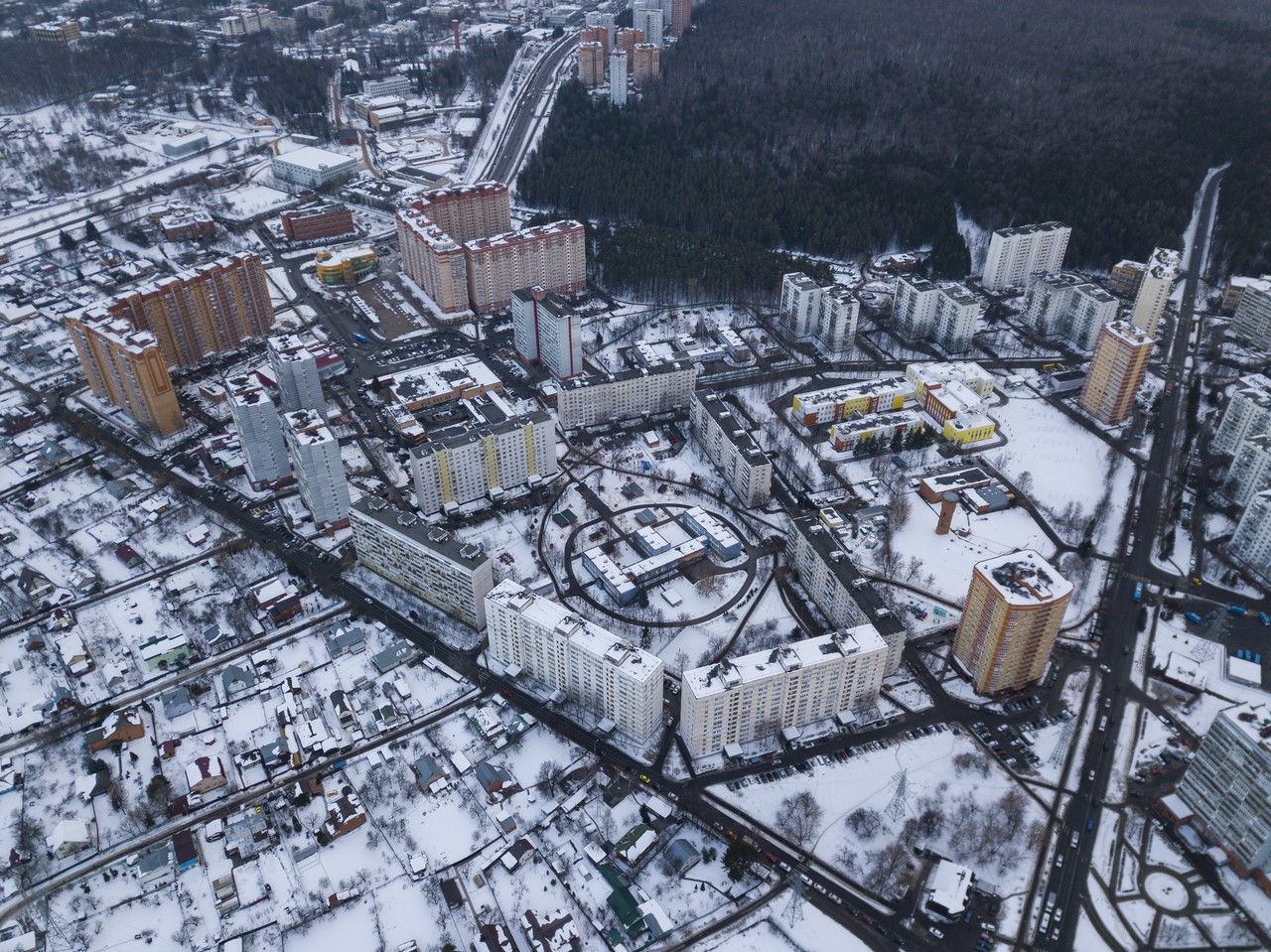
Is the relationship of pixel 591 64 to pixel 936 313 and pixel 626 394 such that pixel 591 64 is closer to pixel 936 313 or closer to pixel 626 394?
pixel 936 313

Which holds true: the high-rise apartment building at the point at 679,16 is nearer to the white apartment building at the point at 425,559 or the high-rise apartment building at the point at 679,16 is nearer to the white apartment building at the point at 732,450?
the white apartment building at the point at 732,450

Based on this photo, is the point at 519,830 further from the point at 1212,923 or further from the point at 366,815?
the point at 1212,923

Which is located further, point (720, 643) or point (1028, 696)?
point (720, 643)

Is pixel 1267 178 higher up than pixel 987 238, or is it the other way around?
pixel 1267 178

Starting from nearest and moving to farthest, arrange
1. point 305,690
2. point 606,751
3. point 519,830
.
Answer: point 519,830
point 606,751
point 305,690

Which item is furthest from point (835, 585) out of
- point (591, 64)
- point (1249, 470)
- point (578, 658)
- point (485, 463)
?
point (591, 64)

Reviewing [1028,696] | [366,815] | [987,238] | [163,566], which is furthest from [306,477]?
[987,238]

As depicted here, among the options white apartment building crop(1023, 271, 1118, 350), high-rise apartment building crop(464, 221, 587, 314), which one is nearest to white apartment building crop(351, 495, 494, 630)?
high-rise apartment building crop(464, 221, 587, 314)

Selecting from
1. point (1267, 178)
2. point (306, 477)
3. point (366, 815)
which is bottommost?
point (366, 815)

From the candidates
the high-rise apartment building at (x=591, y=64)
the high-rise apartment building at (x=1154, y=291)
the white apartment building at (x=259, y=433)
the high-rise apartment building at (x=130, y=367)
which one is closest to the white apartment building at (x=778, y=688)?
the white apartment building at (x=259, y=433)
